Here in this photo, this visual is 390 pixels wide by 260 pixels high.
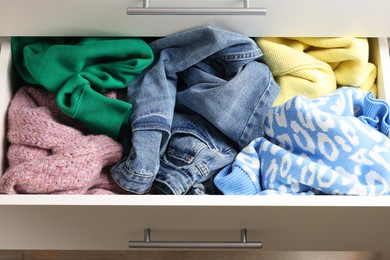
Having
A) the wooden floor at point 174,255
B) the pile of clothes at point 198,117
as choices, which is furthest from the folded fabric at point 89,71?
the wooden floor at point 174,255

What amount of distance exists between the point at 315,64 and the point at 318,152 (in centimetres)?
14

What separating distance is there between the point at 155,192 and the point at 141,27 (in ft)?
0.75

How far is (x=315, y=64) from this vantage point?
30.5 inches

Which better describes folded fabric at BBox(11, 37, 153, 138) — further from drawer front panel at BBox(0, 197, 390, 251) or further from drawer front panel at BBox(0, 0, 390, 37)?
drawer front panel at BBox(0, 197, 390, 251)

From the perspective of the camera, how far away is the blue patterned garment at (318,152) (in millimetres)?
688

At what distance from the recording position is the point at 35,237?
2.36ft

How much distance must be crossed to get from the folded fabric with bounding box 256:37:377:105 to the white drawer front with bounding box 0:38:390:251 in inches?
1.7

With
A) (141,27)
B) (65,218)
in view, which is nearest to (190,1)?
(141,27)

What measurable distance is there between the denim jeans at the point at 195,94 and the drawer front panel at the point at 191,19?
0.02 m

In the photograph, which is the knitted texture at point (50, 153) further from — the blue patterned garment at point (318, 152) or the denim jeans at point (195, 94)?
the blue patterned garment at point (318, 152)

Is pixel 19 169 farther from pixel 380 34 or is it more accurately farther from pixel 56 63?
pixel 380 34

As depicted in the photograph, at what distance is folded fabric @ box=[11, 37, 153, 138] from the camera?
741 mm

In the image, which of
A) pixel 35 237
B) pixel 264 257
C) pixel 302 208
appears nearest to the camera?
pixel 302 208

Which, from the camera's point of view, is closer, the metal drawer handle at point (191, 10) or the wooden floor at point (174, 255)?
the metal drawer handle at point (191, 10)
